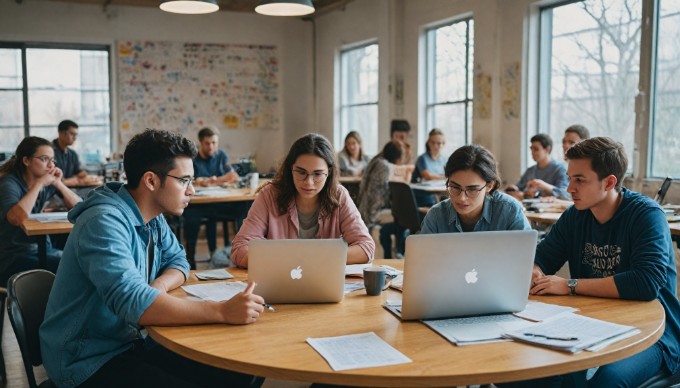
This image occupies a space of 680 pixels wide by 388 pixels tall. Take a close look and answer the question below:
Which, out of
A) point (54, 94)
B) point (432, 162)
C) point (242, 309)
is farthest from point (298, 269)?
point (54, 94)

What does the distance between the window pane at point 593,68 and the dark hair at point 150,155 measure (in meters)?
4.40

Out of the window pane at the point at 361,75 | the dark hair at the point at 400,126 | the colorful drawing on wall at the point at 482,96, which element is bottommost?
the dark hair at the point at 400,126

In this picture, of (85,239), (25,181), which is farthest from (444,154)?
(85,239)

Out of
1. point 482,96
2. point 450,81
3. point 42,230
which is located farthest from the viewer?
point 450,81

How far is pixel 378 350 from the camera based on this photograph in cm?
152

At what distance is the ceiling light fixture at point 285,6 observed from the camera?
15.9ft

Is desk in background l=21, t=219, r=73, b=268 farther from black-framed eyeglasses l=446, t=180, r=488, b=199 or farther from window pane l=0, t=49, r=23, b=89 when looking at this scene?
window pane l=0, t=49, r=23, b=89

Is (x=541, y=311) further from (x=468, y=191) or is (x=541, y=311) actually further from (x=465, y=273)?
(x=468, y=191)

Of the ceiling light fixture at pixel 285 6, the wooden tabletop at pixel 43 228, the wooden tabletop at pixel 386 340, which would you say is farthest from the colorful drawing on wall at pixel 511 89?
the wooden tabletop at pixel 386 340

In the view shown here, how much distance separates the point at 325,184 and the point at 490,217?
69cm

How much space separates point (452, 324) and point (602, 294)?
0.56 m

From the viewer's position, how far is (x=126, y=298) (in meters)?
1.69

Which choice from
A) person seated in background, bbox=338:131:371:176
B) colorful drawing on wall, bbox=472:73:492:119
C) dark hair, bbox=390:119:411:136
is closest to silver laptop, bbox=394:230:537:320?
colorful drawing on wall, bbox=472:73:492:119

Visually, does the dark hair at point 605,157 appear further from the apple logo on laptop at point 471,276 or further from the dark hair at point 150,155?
the dark hair at point 150,155
